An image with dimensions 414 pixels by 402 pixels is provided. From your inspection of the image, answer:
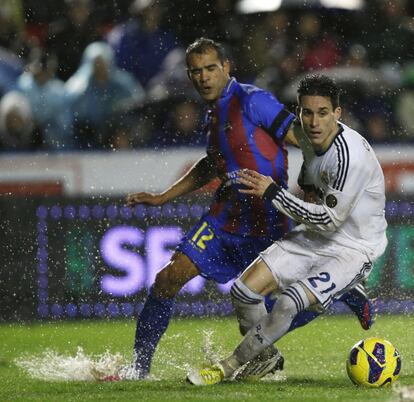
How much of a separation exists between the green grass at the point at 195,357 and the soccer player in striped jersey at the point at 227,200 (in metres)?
0.44

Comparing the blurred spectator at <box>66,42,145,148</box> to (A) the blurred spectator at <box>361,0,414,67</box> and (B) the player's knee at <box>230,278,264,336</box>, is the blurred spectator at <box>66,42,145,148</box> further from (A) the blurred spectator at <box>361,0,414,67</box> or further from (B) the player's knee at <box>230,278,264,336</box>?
(B) the player's knee at <box>230,278,264,336</box>

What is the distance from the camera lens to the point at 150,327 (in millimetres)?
7645

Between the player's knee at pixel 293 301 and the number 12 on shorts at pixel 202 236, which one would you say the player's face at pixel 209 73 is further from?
the player's knee at pixel 293 301

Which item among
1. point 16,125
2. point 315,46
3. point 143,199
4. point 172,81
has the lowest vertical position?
point 143,199

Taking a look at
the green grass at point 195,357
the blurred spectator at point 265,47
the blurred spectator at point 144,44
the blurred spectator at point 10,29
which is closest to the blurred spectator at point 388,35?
the blurred spectator at point 265,47

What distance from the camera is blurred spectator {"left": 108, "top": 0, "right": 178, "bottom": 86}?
12586mm

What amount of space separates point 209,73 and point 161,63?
5239mm

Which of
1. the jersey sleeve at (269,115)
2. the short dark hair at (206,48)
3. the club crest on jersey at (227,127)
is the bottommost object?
the club crest on jersey at (227,127)

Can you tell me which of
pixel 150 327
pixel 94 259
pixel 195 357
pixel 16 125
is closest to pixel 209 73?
pixel 150 327

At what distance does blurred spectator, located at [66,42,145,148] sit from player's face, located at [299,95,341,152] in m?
5.35

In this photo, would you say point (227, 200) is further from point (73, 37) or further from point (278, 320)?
point (73, 37)

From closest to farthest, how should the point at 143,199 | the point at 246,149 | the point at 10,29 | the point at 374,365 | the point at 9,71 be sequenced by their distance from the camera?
the point at 374,365, the point at 246,149, the point at 143,199, the point at 9,71, the point at 10,29

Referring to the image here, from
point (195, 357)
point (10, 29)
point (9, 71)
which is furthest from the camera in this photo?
point (10, 29)

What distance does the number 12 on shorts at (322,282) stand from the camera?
6.93 m
